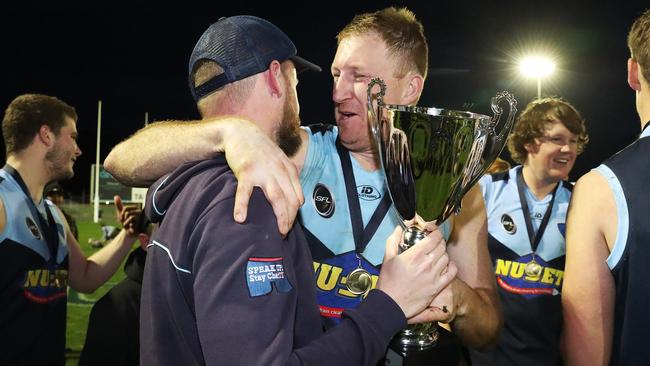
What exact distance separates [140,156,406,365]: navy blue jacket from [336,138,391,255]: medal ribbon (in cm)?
77

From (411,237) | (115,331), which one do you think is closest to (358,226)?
(411,237)

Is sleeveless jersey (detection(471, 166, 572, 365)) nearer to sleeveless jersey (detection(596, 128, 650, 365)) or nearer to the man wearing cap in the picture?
sleeveless jersey (detection(596, 128, 650, 365))

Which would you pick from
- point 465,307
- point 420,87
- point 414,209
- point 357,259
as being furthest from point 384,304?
point 420,87

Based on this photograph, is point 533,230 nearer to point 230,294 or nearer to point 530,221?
point 530,221

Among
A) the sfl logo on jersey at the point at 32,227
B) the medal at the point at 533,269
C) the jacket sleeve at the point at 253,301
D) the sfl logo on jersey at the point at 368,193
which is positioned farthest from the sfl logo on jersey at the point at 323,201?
the sfl logo on jersey at the point at 32,227

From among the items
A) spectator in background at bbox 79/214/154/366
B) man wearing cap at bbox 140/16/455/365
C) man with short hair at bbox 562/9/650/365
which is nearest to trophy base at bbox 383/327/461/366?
man wearing cap at bbox 140/16/455/365

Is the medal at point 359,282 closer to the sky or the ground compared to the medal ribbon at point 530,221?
closer to the ground

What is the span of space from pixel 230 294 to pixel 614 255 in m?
1.41

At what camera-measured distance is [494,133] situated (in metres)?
1.60

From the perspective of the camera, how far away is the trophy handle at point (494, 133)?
155 centimetres

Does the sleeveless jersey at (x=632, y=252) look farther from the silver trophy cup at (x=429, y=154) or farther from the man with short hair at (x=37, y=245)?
A: the man with short hair at (x=37, y=245)

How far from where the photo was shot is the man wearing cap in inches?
43.2

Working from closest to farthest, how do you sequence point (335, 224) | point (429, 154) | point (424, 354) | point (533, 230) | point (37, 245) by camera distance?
point (424, 354)
point (429, 154)
point (335, 224)
point (37, 245)
point (533, 230)

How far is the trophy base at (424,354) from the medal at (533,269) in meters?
2.40
